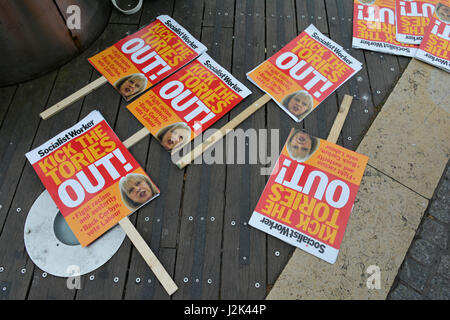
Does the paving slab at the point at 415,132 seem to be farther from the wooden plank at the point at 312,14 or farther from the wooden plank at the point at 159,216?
the wooden plank at the point at 159,216

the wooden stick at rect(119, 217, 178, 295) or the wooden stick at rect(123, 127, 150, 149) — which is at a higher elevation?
the wooden stick at rect(123, 127, 150, 149)

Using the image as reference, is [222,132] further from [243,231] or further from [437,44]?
[437,44]

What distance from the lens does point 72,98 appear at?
1493 millimetres

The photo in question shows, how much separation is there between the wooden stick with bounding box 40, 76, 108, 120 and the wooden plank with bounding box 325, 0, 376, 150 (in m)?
1.18

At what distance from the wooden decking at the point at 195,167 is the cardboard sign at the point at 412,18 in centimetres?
16

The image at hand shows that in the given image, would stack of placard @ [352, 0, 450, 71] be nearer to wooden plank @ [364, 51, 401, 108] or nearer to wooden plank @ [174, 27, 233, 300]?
wooden plank @ [364, 51, 401, 108]

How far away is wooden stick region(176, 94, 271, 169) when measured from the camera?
4.45 ft

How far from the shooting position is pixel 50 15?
140cm

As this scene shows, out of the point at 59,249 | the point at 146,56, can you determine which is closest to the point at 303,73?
the point at 146,56

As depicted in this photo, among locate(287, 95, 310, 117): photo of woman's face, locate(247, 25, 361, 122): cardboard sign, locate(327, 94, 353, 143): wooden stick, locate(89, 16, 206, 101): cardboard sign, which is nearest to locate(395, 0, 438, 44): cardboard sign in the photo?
locate(247, 25, 361, 122): cardboard sign

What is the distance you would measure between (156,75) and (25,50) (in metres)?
A: 0.59

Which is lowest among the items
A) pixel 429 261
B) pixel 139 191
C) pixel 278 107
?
pixel 429 261

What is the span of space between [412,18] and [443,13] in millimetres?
176

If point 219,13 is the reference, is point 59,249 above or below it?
below
